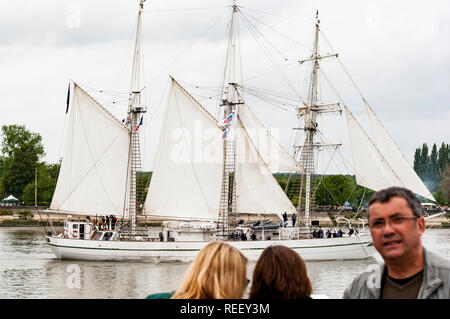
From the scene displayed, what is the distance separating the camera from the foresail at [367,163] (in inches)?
2076

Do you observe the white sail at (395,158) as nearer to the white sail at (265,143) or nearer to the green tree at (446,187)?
the white sail at (265,143)

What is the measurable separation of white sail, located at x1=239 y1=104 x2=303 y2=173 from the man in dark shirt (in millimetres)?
49424

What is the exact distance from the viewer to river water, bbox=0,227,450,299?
109 feet

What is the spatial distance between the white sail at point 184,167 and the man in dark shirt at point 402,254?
46.3 metres

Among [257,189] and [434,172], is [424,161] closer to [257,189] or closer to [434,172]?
[434,172]

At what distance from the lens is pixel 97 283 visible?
37406mm

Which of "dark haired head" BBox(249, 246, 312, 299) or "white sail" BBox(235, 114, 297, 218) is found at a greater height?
"white sail" BBox(235, 114, 297, 218)

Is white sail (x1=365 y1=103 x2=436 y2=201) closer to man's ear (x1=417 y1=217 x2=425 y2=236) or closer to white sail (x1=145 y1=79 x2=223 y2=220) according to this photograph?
white sail (x1=145 y1=79 x2=223 y2=220)

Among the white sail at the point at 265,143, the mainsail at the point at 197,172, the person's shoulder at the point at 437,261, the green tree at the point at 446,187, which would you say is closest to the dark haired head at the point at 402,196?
the person's shoulder at the point at 437,261

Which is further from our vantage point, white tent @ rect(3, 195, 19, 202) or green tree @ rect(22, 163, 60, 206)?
white tent @ rect(3, 195, 19, 202)

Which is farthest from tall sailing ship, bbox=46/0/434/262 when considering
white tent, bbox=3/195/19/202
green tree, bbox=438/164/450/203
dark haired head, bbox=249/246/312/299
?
green tree, bbox=438/164/450/203

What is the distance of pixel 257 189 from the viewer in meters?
53.9
